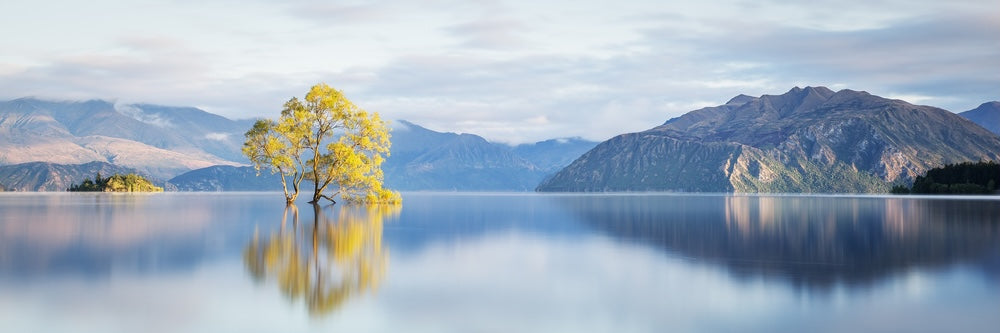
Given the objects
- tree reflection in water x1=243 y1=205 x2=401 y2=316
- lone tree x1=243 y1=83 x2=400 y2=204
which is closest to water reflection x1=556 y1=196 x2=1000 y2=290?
tree reflection in water x1=243 y1=205 x2=401 y2=316

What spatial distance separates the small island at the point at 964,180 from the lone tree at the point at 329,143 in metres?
143

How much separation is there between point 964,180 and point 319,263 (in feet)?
620

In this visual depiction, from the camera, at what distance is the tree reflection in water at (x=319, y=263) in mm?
18297

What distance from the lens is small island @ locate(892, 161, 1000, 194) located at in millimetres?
166750

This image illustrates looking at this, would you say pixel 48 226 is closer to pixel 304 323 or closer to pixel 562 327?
pixel 304 323

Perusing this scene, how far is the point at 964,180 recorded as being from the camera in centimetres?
17600

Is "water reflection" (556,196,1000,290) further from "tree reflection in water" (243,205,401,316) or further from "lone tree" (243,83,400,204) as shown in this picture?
"lone tree" (243,83,400,204)

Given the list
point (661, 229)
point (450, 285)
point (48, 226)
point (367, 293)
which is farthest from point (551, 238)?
point (48, 226)

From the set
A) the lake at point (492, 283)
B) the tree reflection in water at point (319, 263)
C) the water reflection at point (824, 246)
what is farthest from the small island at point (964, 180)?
the tree reflection in water at point (319, 263)

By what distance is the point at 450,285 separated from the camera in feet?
66.6

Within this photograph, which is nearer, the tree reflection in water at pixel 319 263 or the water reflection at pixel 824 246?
the tree reflection in water at pixel 319 263

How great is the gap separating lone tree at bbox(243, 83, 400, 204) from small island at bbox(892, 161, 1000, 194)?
143370 mm

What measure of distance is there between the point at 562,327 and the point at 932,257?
19.4 metres

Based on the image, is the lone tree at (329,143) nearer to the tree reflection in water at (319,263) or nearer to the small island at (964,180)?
the tree reflection in water at (319,263)
